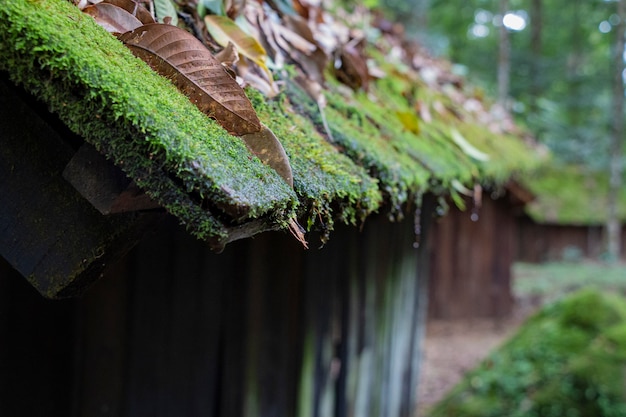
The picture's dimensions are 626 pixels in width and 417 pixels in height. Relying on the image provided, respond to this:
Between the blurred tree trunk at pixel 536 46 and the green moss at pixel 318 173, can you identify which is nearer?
the green moss at pixel 318 173

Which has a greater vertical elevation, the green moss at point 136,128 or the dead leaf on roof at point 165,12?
the dead leaf on roof at point 165,12

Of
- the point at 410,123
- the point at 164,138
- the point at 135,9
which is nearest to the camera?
the point at 164,138

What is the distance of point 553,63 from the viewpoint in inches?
701

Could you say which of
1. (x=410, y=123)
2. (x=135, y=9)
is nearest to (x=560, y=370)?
(x=410, y=123)

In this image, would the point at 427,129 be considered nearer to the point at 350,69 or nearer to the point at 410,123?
the point at 410,123

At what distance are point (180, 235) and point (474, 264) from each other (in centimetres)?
954

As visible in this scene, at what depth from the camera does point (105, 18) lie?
1238mm

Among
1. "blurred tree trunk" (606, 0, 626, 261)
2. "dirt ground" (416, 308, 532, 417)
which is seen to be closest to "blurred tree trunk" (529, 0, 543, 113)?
"blurred tree trunk" (606, 0, 626, 261)

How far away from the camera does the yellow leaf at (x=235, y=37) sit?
1611 millimetres

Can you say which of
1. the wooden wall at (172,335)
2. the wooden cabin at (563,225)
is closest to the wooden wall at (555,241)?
the wooden cabin at (563,225)

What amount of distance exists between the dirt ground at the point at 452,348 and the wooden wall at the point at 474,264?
23 cm

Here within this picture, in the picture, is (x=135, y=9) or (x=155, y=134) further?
(x=135, y=9)

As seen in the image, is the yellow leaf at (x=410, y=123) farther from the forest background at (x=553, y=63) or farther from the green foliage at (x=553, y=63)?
the green foliage at (x=553, y=63)

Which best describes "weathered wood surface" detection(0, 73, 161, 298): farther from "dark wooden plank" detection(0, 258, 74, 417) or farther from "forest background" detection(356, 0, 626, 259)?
"forest background" detection(356, 0, 626, 259)
